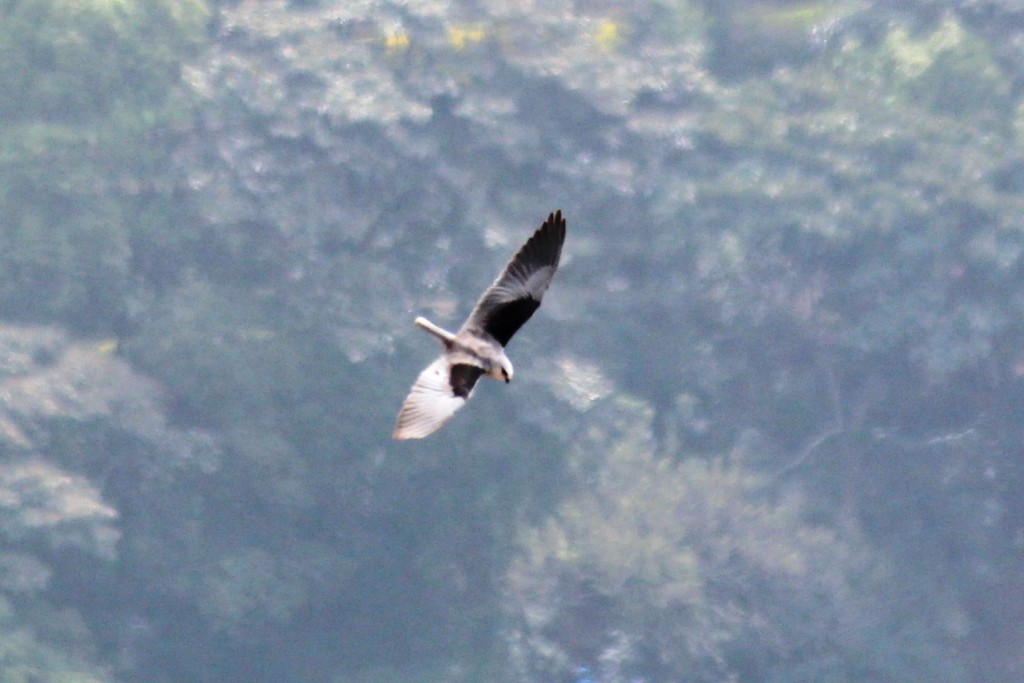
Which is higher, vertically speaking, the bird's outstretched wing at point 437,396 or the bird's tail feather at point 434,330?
the bird's tail feather at point 434,330

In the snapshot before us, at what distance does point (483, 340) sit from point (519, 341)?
1257 centimetres

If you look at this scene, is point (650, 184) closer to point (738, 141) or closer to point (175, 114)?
point (738, 141)

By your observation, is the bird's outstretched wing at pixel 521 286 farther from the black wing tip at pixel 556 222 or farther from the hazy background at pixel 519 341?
the hazy background at pixel 519 341

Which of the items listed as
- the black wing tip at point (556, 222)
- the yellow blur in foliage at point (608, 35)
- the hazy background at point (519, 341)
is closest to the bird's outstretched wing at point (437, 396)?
the black wing tip at point (556, 222)

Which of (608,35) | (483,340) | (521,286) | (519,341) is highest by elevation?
(608,35)

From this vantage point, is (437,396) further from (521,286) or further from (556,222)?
(556,222)

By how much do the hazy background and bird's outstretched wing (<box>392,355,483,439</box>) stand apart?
1219 cm

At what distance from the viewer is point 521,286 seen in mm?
3570

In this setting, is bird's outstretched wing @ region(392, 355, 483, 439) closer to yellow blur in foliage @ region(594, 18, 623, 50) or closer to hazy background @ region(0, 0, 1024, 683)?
hazy background @ region(0, 0, 1024, 683)

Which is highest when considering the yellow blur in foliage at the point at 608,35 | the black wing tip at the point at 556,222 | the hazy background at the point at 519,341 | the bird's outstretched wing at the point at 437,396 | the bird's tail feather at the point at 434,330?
the yellow blur in foliage at the point at 608,35

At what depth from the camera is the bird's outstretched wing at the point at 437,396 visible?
320 centimetres

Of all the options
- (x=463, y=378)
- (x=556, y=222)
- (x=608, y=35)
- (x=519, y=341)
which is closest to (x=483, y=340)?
(x=463, y=378)

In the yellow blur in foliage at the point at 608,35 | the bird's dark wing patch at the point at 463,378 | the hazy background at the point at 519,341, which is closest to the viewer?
the bird's dark wing patch at the point at 463,378

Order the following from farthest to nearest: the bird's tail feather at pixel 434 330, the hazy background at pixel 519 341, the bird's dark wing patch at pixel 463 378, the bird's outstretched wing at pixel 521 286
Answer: the hazy background at pixel 519 341
the bird's outstretched wing at pixel 521 286
the bird's dark wing patch at pixel 463 378
the bird's tail feather at pixel 434 330
